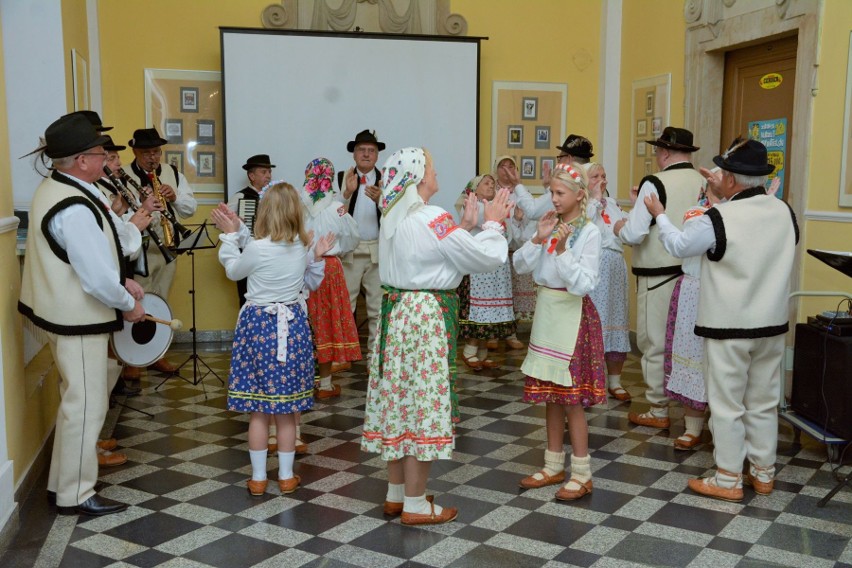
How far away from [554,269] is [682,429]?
6.43ft

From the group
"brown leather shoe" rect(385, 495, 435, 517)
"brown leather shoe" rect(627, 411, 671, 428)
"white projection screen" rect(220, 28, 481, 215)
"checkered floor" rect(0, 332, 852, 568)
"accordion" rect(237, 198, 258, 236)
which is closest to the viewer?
"checkered floor" rect(0, 332, 852, 568)

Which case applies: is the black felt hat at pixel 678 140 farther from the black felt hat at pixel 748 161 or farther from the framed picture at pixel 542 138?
the framed picture at pixel 542 138

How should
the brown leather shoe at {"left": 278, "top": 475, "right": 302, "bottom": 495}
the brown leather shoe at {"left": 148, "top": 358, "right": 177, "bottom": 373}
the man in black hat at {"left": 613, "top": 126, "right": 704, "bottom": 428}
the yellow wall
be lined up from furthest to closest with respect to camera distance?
the brown leather shoe at {"left": 148, "top": 358, "right": 177, "bottom": 373} → the yellow wall → the man in black hat at {"left": 613, "top": 126, "right": 704, "bottom": 428} → the brown leather shoe at {"left": 278, "top": 475, "right": 302, "bottom": 495}

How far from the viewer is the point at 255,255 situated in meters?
4.17

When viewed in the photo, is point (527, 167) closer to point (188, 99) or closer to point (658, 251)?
point (188, 99)

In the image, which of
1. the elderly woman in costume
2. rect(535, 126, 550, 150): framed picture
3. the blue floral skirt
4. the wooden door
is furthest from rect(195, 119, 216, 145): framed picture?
the elderly woman in costume

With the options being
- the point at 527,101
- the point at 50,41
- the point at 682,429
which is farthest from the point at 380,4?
the point at 682,429

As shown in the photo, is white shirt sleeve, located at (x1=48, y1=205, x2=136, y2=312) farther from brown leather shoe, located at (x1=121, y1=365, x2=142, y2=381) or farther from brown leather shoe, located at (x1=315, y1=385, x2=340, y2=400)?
brown leather shoe, located at (x1=121, y1=365, x2=142, y2=381)

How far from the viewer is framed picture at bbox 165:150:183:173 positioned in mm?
7879

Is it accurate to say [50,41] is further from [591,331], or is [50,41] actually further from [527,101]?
[527,101]

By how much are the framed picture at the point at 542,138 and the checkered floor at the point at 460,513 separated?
385cm

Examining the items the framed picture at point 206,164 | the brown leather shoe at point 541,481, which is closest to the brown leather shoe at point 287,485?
the brown leather shoe at point 541,481

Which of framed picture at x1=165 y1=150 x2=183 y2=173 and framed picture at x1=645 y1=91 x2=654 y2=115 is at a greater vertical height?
framed picture at x1=645 y1=91 x2=654 y2=115

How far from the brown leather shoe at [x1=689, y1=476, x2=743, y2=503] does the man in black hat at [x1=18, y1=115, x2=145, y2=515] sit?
2.80 metres
